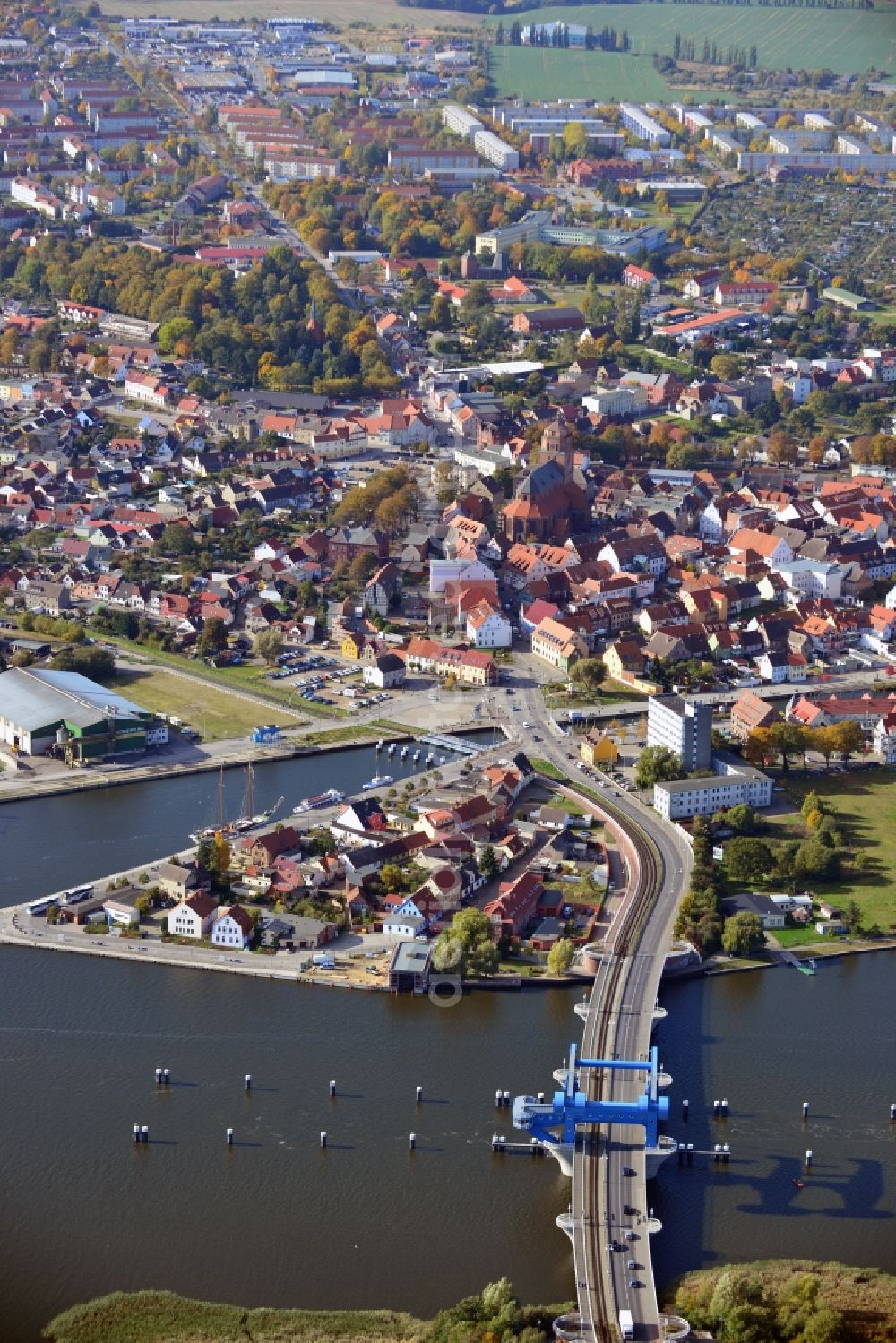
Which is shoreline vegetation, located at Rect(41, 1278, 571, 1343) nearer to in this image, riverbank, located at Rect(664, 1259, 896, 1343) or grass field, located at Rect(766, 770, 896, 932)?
riverbank, located at Rect(664, 1259, 896, 1343)

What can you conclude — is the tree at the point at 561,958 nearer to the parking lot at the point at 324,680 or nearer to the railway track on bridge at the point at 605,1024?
the railway track on bridge at the point at 605,1024

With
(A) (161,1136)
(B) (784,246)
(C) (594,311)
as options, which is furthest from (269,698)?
(B) (784,246)

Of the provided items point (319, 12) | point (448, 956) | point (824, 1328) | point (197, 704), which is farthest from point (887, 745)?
point (319, 12)

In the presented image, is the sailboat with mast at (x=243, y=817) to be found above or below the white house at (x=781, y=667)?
below

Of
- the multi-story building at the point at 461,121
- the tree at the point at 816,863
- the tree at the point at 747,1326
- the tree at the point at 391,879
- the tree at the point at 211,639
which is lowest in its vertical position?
the tree at the point at 747,1326

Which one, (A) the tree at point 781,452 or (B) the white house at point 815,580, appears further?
(A) the tree at point 781,452

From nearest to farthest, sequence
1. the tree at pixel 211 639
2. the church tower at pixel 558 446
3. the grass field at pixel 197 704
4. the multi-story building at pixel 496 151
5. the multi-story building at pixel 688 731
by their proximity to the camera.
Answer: the multi-story building at pixel 688 731, the grass field at pixel 197 704, the tree at pixel 211 639, the church tower at pixel 558 446, the multi-story building at pixel 496 151

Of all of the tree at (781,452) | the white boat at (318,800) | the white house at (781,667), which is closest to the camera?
the white boat at (318,800)

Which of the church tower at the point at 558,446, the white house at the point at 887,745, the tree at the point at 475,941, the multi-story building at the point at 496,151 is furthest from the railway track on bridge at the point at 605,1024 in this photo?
the multi-story building at the point at 496,151
